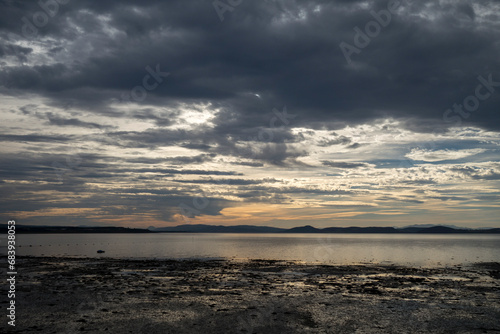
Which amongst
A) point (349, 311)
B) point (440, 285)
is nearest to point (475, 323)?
point (349, 311)

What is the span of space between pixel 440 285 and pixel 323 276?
40.7 feet

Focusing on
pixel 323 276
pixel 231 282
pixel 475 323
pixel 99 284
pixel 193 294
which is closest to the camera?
pixel 475 323

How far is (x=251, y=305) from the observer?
2488cm

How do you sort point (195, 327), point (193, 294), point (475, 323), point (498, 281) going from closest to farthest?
point (195, 327) < point (475, 323) < point (193, 294) < point (498, 281)

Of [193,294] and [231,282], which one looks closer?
[193,294]

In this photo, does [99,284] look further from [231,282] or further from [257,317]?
[257,317]

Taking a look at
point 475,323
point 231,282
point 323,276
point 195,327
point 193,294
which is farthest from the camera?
point 323,276

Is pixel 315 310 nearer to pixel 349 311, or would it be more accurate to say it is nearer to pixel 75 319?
pixel 349 311

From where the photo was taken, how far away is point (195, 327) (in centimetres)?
1942

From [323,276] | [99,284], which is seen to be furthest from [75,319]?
[323,276]

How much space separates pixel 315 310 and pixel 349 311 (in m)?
2.22

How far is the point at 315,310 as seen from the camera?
23.7 meters

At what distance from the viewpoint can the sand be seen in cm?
1962

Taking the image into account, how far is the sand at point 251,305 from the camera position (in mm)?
19625
